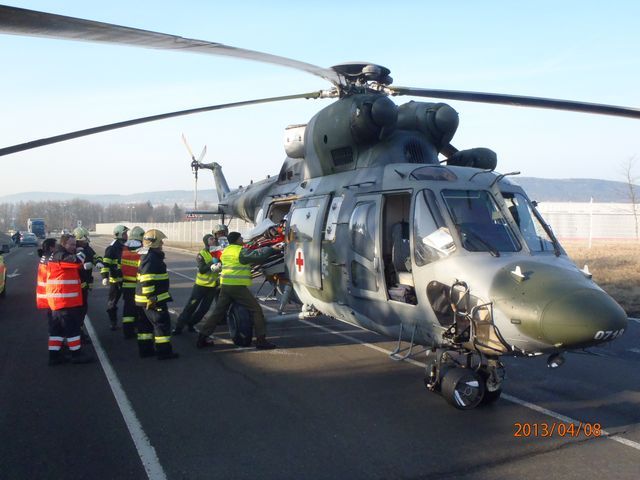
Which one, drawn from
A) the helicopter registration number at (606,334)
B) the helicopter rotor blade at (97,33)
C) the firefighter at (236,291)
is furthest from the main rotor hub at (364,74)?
the helicopter registration number at (606,334)

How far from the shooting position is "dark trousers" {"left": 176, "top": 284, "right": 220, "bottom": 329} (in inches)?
382

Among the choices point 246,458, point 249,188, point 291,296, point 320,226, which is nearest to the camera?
point 246,458

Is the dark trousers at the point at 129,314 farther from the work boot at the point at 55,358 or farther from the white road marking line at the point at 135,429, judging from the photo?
the work boot at the point at 55,358

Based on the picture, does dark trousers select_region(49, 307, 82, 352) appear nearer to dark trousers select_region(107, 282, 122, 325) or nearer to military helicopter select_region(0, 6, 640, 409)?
military helicopter select_region(0, 6, 640, 409)

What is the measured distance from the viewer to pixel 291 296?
939cm

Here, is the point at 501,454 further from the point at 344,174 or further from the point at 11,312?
the point at 11,312

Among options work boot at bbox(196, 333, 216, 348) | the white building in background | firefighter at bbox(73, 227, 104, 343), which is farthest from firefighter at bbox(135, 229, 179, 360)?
the white building in background

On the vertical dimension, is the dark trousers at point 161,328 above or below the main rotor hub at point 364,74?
below

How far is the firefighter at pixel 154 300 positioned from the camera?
7801 mm

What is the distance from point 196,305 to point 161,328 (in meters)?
1.99

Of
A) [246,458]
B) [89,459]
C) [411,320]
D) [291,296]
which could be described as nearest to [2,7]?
[89,459]

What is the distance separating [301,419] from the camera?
543 cm

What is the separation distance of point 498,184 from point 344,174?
236 cm
